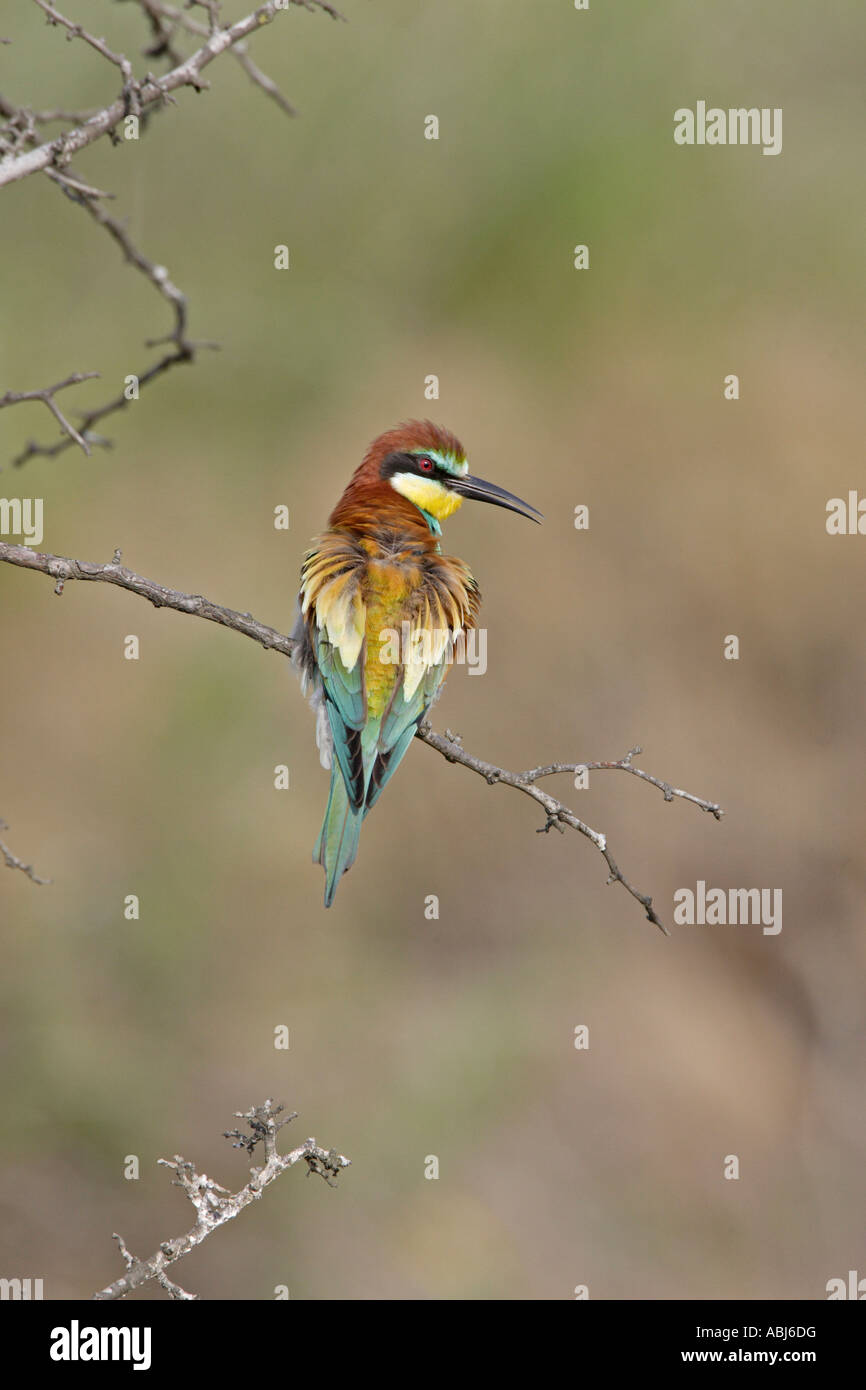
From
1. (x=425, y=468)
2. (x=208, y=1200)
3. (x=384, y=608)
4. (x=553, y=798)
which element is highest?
(x=425, y=468)

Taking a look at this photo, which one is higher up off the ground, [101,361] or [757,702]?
[101,361]

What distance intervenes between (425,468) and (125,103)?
5.33 ft

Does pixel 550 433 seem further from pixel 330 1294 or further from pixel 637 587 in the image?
pixel 330 1294

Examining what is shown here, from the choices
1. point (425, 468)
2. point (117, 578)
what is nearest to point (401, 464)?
point (425, 468)

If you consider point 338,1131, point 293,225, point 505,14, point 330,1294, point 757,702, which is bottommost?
point 330,1294

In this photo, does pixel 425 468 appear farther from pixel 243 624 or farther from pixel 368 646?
pixel 243 624

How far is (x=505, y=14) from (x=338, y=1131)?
466 cm

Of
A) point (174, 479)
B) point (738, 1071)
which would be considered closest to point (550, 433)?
point (174, 479)

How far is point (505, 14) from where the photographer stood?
605 centimetres

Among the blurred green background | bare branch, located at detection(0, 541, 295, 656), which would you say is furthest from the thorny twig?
the blurred green background

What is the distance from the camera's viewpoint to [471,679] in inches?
234

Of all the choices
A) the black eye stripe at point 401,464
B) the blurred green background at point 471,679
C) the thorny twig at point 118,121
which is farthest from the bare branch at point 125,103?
the blurred green background at point 471,679

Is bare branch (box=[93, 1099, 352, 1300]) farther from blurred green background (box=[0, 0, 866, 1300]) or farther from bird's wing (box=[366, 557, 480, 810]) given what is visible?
blurred green background (box=[0, 0, 866, 1300])

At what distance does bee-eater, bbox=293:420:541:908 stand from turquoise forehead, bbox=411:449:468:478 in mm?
345
